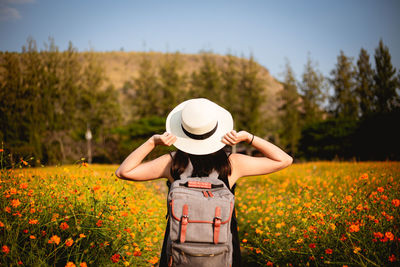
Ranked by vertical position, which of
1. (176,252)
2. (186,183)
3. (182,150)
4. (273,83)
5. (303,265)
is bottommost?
(303,265)

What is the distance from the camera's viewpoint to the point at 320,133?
17.2 metres

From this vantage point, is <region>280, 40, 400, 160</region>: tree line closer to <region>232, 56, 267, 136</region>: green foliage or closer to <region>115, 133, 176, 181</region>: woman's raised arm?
<region>232, 56, 267, 136</region>: green foliage

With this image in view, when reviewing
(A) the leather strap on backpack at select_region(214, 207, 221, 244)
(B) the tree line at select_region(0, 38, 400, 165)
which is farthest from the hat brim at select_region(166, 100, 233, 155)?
(B) the tree line at select_region(0, 38, 400, 165)

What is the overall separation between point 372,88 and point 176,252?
80.0 ft

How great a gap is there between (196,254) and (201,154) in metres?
0.59

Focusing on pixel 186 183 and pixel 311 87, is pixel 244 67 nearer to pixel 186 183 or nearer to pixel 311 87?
pixel 311 87

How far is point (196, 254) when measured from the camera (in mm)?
1531

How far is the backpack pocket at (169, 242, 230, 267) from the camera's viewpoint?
1.53 m

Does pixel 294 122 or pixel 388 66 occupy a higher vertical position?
pixel 388 66

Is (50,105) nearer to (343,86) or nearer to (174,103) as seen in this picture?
(174,103)

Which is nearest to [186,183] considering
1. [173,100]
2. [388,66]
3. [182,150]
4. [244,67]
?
[182,150]

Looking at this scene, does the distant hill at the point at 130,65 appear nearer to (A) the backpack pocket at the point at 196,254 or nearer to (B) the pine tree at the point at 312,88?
(B) the pine tree at the point at 312,88

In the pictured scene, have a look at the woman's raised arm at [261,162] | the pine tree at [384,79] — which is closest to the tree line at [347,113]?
the pine tree at [384,79]

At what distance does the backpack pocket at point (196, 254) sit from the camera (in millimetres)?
1533
